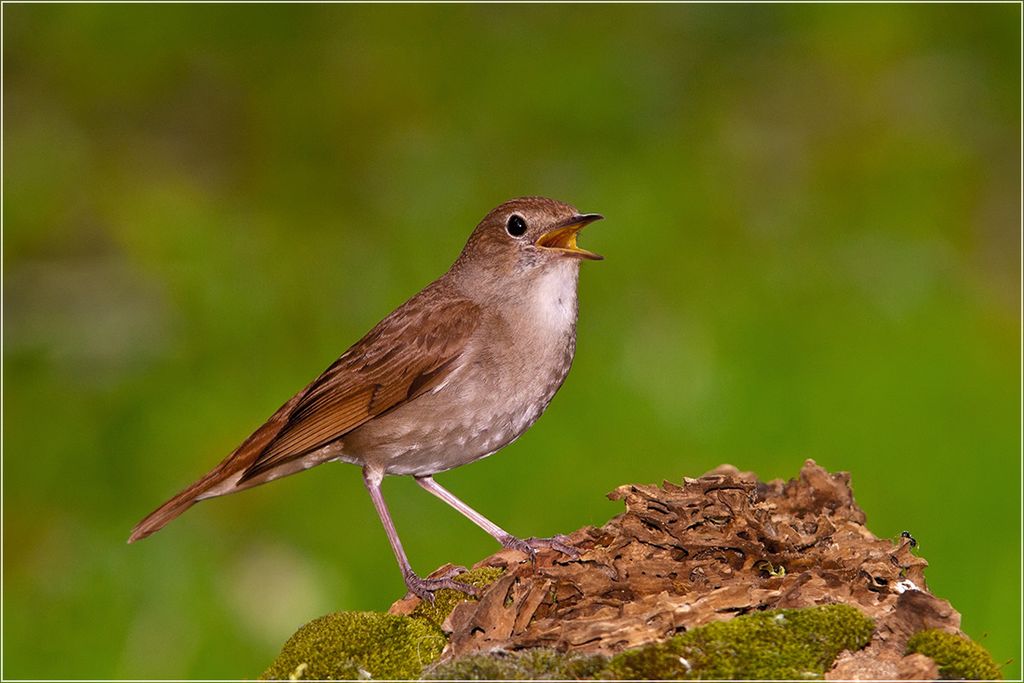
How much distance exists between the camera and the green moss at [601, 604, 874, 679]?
462 cm

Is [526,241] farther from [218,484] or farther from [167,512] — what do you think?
[167,512]

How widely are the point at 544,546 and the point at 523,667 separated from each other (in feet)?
3.85

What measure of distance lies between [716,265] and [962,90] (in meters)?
5.18

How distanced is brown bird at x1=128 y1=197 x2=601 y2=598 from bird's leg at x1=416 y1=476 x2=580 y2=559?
1 cm

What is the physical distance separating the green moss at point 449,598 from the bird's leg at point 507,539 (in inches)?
6.8

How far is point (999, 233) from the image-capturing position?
1460 centimetres

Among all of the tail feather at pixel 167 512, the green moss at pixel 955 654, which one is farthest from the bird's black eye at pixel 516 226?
the green moss at pixel 955 654

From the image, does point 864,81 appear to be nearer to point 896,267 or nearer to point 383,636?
point 896,267

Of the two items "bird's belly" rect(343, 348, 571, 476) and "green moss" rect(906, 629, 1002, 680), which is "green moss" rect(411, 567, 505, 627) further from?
"green moss" rect(906, 629, 1002, 680)

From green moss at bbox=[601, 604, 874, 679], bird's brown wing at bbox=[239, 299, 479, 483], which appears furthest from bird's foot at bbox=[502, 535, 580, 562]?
bird's brown wing at bbox=[239, 299, 479, 483]

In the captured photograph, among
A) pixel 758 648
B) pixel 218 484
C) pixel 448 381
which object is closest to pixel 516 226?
pixel 448 381

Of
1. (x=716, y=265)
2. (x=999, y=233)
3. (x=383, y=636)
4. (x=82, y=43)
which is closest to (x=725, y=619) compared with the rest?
(x=383, y=636)

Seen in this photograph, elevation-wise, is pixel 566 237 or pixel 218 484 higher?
pixel 566 237

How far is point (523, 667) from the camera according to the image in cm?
480
